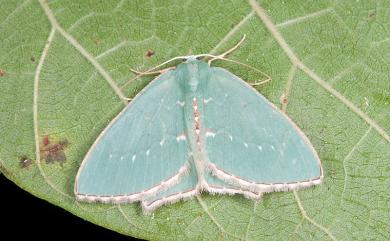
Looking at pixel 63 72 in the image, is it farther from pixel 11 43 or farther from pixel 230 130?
pixel 230 130

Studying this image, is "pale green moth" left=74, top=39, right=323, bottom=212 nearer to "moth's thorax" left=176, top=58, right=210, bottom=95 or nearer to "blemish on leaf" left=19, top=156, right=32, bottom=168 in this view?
"moth's thorax" left=176, top=58, right=210, bottom=95

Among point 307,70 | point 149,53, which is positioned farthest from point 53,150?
point 307,70

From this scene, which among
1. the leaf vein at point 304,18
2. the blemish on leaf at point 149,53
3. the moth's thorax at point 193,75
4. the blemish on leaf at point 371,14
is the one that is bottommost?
the moth's thorax at point 193,75

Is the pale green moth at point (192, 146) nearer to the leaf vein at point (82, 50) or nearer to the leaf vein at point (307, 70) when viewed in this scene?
the leaf vein at point (82, 50)

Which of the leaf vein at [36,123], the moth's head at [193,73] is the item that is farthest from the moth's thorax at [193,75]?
the leaf vein at [36,123]

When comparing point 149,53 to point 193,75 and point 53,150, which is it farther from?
point 53,150
